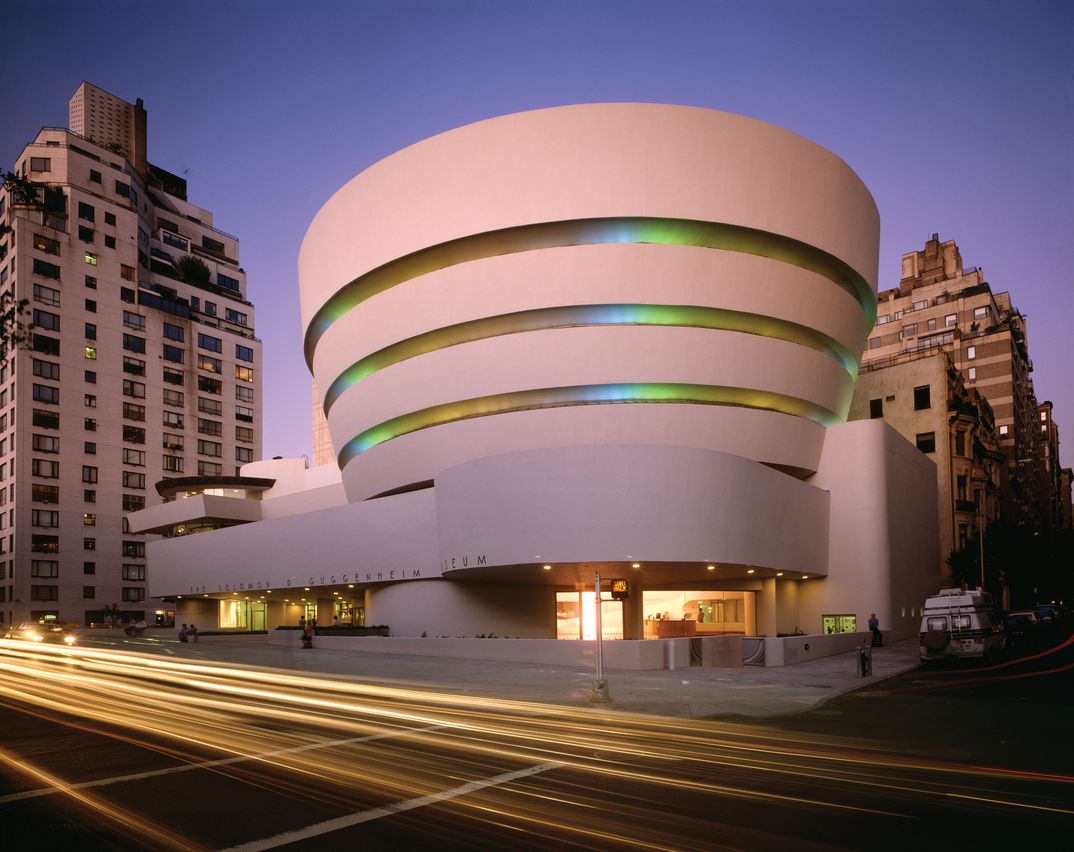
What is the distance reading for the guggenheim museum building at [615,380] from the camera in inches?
1446

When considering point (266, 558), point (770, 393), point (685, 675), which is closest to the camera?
point (685, 675)

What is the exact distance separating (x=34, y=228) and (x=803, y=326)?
7639 cm

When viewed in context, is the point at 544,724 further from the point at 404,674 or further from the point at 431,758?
the point at 404,674

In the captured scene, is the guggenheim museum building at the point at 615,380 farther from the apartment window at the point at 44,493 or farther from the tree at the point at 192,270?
the tree at the point at 192,270

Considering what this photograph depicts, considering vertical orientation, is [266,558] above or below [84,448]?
below

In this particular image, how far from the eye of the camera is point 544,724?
15.4 m

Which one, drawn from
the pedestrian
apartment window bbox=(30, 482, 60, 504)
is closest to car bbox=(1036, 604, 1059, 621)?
the pedestrian

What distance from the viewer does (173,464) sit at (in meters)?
94.6

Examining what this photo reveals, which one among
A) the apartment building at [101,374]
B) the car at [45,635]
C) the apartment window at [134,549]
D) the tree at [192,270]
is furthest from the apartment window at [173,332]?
the car at [45,635]

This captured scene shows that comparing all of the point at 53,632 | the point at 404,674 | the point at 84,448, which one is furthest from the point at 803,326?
the point at 84,448

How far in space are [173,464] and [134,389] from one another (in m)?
9.21

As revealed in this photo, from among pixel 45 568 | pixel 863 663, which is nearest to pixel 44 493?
pixel 45 568

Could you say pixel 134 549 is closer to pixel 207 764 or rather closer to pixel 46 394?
pixel 46 394

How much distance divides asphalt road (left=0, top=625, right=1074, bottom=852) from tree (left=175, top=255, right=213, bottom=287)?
303 ft
